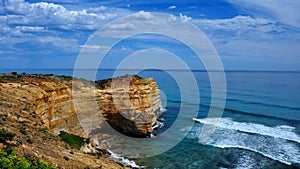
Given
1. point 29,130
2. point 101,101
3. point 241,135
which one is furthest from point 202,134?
point 29,130

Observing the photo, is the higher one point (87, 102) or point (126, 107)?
point (87, 102)

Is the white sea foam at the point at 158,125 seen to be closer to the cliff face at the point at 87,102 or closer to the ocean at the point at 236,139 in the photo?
the ocean at the point at 236,139

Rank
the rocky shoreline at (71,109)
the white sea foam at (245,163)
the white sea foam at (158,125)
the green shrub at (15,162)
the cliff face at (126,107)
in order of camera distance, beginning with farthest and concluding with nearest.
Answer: the white sea foam at (158,125) → the cliff face at (126,107) → the white sea foam at (245,163) → the rocky shoreline at (71,109) → the green shrub at (15,162)

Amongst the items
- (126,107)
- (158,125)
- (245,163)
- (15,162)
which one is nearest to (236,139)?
(245,163)

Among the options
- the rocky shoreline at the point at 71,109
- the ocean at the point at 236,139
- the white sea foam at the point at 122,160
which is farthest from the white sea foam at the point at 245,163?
the rocky shoreline at the point at 71,109

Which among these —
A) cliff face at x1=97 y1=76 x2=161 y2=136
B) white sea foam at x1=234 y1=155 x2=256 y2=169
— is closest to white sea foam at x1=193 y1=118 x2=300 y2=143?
white sea foam at x1=234 y1=155 x2=256 y2=169

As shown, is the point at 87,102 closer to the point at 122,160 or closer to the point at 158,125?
the point at 122,160

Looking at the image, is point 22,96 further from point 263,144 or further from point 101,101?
point 263,144
